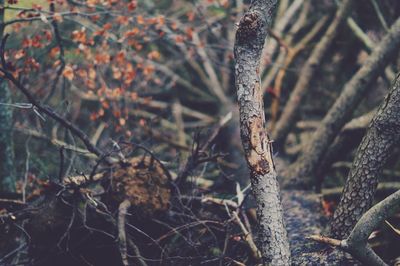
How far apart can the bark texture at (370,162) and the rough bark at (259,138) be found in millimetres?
772

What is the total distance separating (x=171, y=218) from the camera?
445cm

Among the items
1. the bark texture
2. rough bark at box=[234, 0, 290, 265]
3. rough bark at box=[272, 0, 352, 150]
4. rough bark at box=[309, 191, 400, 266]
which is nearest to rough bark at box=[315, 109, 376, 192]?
rough bark at box=[272, 0, 352, 150]

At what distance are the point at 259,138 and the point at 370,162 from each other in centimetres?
104

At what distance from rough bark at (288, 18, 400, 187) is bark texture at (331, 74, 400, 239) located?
217 centimetres

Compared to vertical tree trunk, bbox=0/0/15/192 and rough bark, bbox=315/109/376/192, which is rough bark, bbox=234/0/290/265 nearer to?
rough bark, bbox=315/109/376/192

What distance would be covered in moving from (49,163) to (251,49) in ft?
15.0

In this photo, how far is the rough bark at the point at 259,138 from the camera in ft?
10.2

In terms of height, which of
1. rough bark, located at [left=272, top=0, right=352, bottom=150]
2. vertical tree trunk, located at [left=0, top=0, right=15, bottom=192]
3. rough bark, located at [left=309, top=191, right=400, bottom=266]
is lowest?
vertical tree trunk, located at [left=0, top=0, right=15, bottom=192]

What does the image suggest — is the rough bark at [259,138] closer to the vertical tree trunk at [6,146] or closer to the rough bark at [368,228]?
the rough bark at [368,228]

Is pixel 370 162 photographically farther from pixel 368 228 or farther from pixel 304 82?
pixel 304 82

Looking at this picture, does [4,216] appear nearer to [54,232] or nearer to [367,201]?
[54,232]

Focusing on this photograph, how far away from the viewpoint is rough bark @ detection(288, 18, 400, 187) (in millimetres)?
5367

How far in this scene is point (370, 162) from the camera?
3.46 metres

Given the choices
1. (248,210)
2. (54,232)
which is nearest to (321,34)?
(248,210)
